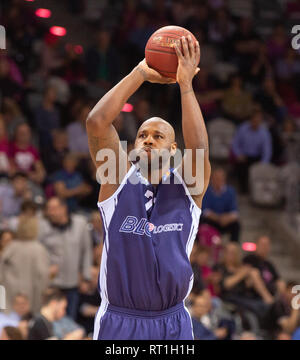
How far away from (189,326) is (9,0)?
30.7ft

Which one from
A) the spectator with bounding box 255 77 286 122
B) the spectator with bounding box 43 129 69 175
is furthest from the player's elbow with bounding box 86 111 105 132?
the spectator with bounding box 255 77 286 122

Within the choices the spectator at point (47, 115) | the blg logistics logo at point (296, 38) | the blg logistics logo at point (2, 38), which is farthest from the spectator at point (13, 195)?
the blg logistics logo at point (296, 38)

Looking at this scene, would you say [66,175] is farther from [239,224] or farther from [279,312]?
[279,312]

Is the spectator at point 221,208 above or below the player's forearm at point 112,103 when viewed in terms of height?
below

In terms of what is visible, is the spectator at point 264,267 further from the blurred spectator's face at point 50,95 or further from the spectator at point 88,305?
the blurred spectator's face at point 50,95

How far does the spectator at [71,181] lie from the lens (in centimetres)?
1027

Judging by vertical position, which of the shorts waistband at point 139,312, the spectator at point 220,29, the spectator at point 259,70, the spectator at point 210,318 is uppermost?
the spectator at point 220,29

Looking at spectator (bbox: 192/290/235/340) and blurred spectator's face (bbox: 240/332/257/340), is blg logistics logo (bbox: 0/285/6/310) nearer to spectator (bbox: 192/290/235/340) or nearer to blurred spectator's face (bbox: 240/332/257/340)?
spectator (bbox: 192/290/235/340)

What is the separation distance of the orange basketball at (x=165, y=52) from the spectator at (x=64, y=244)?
4.98 m

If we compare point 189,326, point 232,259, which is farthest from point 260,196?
point 189,326

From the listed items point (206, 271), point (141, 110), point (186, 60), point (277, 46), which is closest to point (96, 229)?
point (206, 271)

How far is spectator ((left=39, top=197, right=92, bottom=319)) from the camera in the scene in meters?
8.84

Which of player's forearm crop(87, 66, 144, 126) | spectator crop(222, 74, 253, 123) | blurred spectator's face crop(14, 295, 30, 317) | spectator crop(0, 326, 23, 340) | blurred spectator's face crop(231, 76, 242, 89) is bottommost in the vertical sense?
spectator crop(0, 326, 23, 340)
